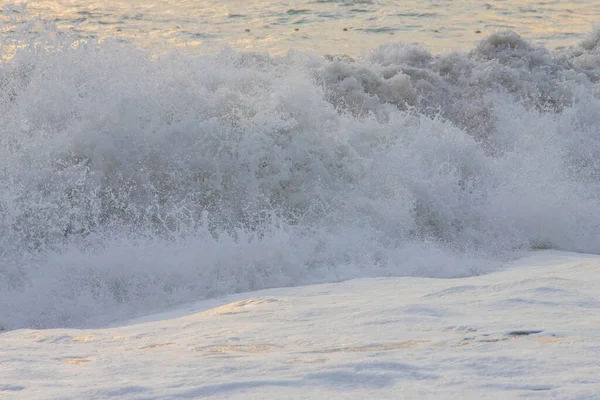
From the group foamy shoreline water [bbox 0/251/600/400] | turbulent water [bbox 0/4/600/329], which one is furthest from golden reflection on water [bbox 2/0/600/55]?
foamy shoreline water [bbox 0/251/600/400]

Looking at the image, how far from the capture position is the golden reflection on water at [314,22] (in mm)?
11719

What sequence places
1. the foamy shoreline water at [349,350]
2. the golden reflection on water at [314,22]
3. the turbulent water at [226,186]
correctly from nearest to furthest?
1. the foamy shoreline water at [349,350]
2. the turbulent water at [226,186]
3. the golden reflection on water at [314,22]

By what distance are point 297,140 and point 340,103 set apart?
188cm

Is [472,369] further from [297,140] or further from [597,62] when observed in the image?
[597,62]

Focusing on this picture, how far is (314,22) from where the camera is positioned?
42.9 feet

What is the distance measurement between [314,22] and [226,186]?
7409 millimetres

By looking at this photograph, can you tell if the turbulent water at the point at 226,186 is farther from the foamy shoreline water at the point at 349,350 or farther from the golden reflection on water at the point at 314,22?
the golden reflection on water at the point at 314,22

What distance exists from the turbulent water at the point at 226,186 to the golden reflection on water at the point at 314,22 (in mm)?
3728

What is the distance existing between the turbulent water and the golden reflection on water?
373 cm

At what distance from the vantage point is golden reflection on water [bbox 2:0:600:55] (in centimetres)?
1172

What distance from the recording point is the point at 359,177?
6531 mm

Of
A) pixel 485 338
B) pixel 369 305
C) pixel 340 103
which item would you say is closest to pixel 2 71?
pixel 340 103

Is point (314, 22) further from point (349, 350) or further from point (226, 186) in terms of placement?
point (349, 350)

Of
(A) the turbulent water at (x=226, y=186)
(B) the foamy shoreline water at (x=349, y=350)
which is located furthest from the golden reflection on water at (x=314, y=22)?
(B) the foamy shoreline water at (x=349, y=350)
